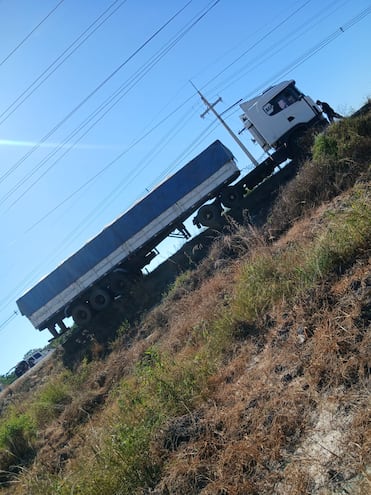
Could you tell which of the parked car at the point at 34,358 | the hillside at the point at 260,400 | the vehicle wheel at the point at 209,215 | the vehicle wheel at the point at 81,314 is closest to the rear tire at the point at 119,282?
the vehicle wheel at the point at 81,314

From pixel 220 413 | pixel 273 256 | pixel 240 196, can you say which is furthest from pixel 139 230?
pixel 220 413

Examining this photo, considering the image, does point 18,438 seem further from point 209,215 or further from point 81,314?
point 209,215

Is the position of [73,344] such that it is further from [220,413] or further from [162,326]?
[220,413]

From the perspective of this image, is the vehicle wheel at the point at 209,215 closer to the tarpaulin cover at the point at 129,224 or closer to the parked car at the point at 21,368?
the tarpaulin cover at the point at 129,224

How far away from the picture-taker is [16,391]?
63.4 ft

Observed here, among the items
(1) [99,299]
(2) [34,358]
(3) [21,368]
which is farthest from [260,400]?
(2) [34,358]

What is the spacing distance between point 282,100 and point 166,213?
7589 millimetres

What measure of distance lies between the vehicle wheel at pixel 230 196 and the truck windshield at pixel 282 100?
13.2 feet

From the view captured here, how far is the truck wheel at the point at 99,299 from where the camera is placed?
18.1 metres

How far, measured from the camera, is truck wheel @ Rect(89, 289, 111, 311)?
18.1 m

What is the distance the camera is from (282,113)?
17.8 metres

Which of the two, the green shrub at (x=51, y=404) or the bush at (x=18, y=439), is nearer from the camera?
the bush at (x=18, y=439)

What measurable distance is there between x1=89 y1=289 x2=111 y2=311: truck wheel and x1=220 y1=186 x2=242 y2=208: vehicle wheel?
7.08 meters

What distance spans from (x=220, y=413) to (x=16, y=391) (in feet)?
60.9
